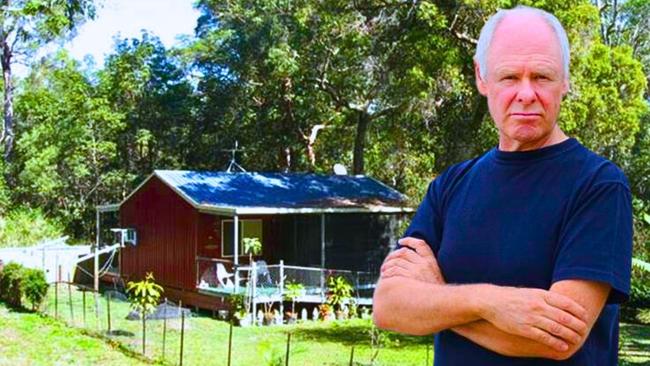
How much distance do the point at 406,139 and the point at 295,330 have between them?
21.0ft

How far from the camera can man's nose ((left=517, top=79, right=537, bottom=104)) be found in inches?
78.5

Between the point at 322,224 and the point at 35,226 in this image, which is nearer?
the point at 322,224

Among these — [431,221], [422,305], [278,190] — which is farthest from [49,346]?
[422,305]

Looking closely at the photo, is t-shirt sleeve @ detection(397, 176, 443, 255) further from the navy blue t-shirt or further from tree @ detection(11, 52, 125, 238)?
tree @ detection(11, 52, 125, 238)

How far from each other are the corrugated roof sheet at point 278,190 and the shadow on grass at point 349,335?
148 inches

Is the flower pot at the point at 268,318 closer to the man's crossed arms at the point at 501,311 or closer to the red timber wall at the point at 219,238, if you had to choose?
the red timber wall at the point at 219,238

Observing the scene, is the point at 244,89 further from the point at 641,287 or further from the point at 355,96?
the point at 641,287

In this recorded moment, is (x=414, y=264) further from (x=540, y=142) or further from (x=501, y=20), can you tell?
(x=501, y=20)

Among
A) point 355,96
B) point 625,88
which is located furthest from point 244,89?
point 625,88

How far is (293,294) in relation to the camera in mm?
18062

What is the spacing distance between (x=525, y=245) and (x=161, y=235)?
20.9 meters

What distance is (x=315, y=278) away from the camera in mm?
19062

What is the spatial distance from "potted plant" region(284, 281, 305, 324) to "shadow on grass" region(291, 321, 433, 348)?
0.75 m

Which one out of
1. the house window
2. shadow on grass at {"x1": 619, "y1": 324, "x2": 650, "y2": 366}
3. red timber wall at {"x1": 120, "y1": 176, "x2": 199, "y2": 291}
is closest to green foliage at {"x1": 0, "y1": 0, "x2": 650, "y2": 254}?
the house window
